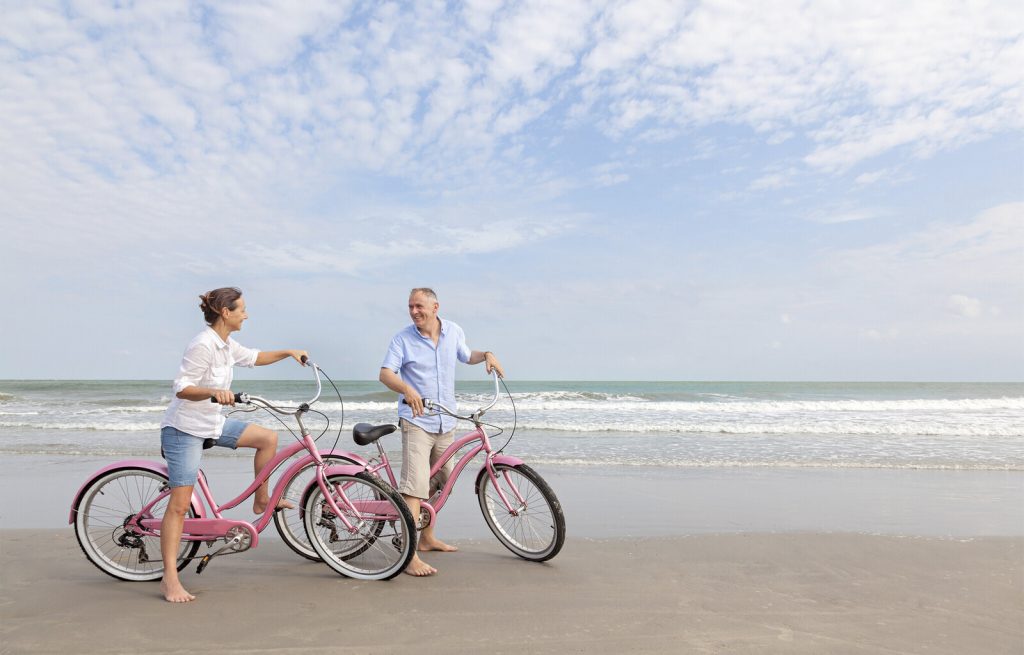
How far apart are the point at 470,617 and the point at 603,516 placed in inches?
111

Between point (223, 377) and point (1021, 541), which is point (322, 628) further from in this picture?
point (1021, 541)

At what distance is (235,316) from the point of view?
3838 mm

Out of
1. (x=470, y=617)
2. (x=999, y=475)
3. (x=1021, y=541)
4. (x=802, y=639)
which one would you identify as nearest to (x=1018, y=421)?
(x=999, y=475)

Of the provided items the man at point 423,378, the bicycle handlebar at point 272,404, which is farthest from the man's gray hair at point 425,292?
the bicycle handlebar at point 272,404

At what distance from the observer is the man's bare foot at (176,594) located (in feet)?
12.0

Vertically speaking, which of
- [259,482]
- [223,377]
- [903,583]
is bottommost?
[903,583]

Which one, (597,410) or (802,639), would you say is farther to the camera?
(597,410)

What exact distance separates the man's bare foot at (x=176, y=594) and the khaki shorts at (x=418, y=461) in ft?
4.56

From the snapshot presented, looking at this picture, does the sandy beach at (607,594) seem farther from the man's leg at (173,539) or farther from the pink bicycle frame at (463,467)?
the pink bicycle frame at (463,467)

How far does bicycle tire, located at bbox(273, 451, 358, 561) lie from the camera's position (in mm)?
4156

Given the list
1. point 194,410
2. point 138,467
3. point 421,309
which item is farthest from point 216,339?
point 421,309

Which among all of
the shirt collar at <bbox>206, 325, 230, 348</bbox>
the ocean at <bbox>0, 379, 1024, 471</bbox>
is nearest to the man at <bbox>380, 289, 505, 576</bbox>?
the shirt collar at <bbox>206, 325, 230, 348</bbox>

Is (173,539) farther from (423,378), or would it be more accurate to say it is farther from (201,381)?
(423,378)

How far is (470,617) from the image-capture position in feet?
11.4
